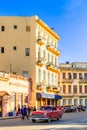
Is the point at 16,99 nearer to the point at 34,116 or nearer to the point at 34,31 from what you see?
the point at 34,31

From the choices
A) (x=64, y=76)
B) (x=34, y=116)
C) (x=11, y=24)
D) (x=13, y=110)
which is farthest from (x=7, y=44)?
(x=64, y=76)

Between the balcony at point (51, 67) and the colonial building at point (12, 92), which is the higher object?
the balcony at point (51, 67)

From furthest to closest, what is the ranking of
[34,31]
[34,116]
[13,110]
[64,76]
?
[64,76] → [34,31] → [13,110] → [34,116]

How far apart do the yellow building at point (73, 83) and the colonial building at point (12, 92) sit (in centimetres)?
4438

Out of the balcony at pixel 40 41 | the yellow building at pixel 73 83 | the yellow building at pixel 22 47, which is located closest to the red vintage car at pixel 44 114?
the yellow building at pixel 22 47

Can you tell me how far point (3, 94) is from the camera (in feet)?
181

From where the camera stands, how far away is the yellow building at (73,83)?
367ft

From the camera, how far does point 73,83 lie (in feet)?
372

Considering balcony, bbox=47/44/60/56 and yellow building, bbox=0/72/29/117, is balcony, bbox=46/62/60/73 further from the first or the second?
yellow building, bbox=0/72/29/117

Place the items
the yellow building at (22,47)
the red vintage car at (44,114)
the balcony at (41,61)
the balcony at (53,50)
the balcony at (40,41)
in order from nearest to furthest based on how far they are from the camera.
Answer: the red vintage car at (44,114) < the yellow building at (22,47) < the balcony at (40,41) < the balcony at (41,61) < the balcony at (53,50)

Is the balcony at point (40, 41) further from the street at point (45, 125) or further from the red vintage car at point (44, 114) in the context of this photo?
the street at point (45, 125)

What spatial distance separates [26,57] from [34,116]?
99.7 ft

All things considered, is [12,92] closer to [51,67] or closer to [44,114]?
[44,114]

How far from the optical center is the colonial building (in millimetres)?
55781
